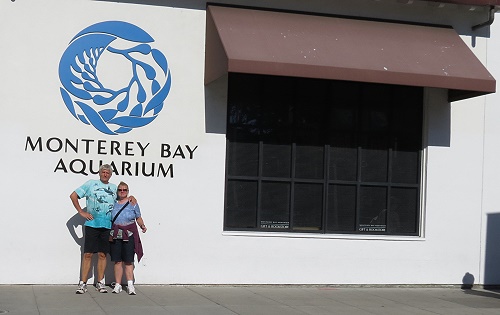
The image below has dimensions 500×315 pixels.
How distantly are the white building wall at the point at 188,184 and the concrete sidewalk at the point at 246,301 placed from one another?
0.35m

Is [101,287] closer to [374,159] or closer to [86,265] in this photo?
[86,265]

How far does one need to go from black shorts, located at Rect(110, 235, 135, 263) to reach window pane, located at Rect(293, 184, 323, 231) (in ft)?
9.96

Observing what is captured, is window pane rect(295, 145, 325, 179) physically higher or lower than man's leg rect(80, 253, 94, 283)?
higher

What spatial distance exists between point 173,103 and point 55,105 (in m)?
1.84

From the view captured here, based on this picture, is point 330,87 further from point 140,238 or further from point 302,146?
point 140,238

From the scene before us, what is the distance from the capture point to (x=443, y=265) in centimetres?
1471

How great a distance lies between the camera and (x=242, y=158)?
13.9m

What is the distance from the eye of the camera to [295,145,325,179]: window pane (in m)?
14.2

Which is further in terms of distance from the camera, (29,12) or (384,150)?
(384,150)

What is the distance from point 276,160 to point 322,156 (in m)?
0.82

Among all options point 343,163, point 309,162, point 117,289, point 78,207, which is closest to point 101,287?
point 117,289

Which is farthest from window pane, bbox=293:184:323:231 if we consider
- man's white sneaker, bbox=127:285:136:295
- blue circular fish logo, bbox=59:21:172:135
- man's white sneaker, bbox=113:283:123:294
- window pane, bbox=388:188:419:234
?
man's white sneaker, bbox=113:283:123:294

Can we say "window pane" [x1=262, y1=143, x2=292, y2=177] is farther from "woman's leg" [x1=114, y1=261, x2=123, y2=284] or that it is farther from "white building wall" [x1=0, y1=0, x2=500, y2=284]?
"woman's leg" [x1=114, y1=261, x2=123, y2=284]

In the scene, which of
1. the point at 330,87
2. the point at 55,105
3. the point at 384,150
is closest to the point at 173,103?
the point at 55,105
